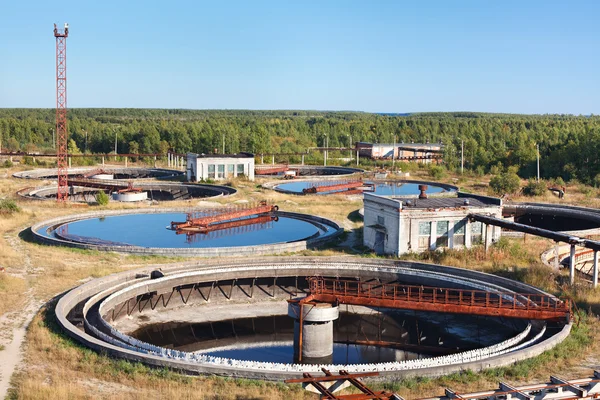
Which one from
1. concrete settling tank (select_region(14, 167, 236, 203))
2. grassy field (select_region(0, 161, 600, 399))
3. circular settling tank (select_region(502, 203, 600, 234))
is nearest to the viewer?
grassy field (select_region(0, 161, 600, 399))

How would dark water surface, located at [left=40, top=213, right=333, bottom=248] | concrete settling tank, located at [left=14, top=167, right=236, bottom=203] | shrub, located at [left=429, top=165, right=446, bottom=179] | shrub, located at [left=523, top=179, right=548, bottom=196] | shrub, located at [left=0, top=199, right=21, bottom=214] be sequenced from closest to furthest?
dark water surface, located at [left=40, top=213, right=333, bottom=248], shrub, located at [left=0, top=199, right=21, bottom=214], concrete settling tank, located at [left=14, top=167, right=236, bottom=203], shrub, located at [left=523, top=179, right=548, bottom=196], shrub, located at [left=429, top=165, right=446, bottom=179]

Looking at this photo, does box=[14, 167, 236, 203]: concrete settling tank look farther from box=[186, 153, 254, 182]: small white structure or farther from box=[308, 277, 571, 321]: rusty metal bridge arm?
box=[308, 277, 571, 321]: rusty metal bridge arm

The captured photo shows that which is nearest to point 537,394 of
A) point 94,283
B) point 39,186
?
point 94,283

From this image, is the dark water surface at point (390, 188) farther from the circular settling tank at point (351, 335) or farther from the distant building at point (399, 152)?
the circular settling tank at point (351, 335)

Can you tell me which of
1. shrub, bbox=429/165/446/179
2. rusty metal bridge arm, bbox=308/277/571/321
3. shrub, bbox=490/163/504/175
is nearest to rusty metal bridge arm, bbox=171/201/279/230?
rusty metal bridge arm, bbox=308/277/571/321

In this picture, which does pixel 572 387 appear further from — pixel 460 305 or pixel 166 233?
pixel 166 233

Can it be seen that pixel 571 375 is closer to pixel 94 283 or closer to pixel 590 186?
pixel 94 283
